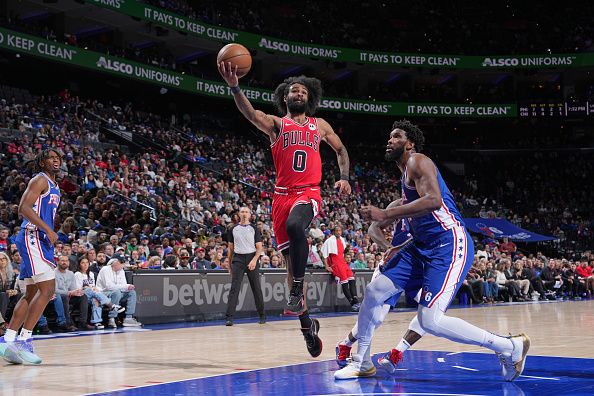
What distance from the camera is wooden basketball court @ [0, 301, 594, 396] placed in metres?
5.62

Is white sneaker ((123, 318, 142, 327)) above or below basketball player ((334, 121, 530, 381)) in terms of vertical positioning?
below

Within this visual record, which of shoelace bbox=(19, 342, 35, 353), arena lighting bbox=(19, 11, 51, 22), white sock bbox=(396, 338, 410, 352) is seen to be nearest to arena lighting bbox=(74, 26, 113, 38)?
arena lighting bbox=(19, 11, 51, 22)

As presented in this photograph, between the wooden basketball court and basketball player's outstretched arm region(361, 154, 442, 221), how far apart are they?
1930mm

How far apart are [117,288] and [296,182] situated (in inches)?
228

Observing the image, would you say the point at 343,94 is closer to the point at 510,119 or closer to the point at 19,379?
the point at 510,119

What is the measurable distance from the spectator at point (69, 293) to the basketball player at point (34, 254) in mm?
3858

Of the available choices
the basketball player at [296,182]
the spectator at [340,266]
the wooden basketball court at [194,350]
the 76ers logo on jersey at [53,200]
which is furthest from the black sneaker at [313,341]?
the spectator at [340,266]

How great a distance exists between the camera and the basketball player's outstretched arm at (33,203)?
6719mm

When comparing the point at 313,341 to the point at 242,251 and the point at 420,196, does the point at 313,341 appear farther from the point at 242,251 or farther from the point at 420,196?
the point at 242,251

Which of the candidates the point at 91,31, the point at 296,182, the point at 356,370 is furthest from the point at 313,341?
the point at 91,31

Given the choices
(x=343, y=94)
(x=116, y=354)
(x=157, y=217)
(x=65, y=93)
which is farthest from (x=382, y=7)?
(x=116, y=354)

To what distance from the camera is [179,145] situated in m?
25.1

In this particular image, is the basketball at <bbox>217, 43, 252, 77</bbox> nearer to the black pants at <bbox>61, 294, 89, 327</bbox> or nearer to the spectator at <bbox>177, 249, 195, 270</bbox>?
the black pants at <bbox>61, 294, 89, 327</bbox>

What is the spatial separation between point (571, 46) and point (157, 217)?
2611 cm
